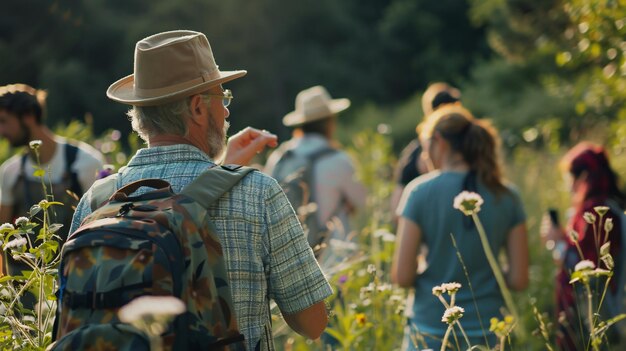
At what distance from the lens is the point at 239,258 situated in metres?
2.44

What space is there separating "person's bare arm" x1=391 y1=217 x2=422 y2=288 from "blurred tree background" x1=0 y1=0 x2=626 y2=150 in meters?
17.6

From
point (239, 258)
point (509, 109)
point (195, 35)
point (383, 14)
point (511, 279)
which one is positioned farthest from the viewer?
point (383, 14)

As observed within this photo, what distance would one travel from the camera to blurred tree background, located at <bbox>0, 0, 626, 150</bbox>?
29.4 metres

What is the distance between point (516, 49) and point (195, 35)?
21018 mm

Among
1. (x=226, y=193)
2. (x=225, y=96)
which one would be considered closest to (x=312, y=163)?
(x=225, y=96)

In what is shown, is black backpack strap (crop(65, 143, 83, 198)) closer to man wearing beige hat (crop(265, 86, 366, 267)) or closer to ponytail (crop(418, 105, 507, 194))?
man wearing beige hat (crop(265, 86, 366, 267))

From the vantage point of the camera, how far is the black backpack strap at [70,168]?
5.07 metres

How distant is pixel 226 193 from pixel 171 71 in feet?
1.30

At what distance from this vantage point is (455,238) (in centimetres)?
436

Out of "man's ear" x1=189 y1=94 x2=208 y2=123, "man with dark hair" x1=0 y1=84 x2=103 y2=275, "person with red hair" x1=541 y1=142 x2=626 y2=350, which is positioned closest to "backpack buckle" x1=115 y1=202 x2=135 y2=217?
"man's ear" x1=189 y1=94 x2=208 y2=123

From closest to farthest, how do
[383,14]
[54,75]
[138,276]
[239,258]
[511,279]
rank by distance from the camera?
[138,276]
[239,258]
[511,279]
[54,75]
[383,14]

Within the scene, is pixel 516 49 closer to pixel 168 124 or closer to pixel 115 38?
pixel 115 38

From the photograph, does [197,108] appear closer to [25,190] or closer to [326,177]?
[25,190]

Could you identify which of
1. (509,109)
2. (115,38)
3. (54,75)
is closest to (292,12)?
(115,38)
